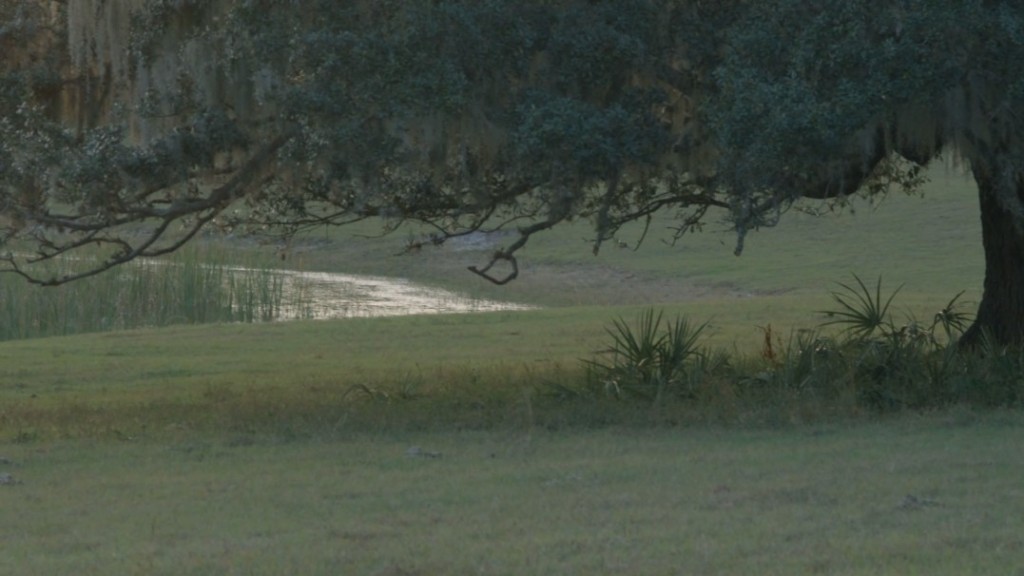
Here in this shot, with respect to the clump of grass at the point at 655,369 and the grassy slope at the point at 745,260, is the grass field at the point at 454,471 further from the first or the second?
the grassy slope at the point at 745,260

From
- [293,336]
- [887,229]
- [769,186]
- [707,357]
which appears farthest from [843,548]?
[887,229]

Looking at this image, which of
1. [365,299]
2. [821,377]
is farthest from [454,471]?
[365,299]

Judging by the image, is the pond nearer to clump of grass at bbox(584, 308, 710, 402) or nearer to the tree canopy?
clump of grass at bbox(584, 308, 710, 402)

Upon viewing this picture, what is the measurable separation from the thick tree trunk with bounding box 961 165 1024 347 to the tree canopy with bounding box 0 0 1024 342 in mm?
1449

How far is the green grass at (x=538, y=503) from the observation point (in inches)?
267

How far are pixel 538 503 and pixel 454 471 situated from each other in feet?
4.39

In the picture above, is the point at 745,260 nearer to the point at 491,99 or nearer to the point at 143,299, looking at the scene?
the point at 143,299

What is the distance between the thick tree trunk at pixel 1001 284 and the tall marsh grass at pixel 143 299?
1440 cm

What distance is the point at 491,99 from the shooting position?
448 inches

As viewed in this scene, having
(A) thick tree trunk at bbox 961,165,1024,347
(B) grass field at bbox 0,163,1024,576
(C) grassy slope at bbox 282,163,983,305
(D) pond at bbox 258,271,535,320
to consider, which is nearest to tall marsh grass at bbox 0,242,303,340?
(D) pond at bbox 258,271,535,320

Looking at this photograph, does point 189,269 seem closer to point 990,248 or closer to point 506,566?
point 990,248

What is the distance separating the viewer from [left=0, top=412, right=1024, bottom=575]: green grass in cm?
677

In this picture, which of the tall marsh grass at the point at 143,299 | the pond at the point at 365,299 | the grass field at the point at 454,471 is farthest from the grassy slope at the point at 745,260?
Answer: the grass field at the point at 454,471

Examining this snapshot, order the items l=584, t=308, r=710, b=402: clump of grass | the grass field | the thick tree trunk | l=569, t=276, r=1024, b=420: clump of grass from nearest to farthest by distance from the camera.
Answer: the grass field < l=569, t=276, r=1024, b=420: clump of grass < l=584, t=308, r=710, b=402: clump of grass < the thick tree trunk
